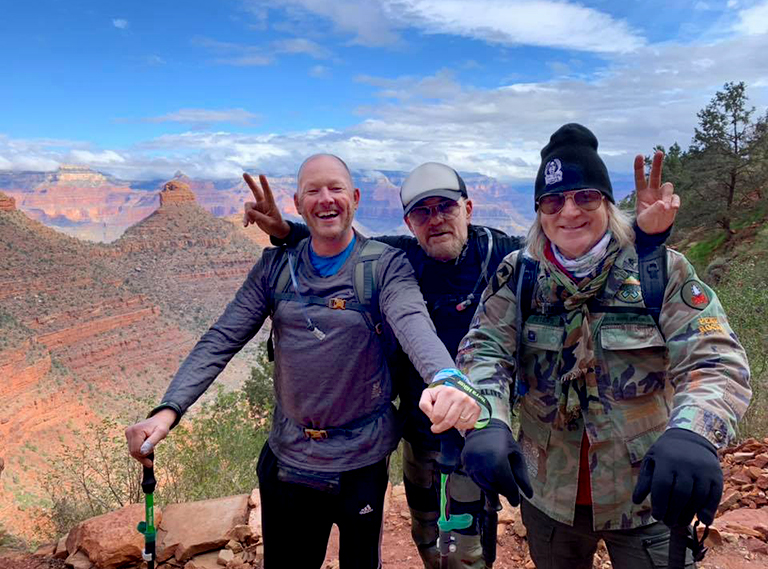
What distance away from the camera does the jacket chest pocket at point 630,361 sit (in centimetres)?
192

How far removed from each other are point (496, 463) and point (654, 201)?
3.79 feet

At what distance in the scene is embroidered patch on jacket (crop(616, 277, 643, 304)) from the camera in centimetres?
193

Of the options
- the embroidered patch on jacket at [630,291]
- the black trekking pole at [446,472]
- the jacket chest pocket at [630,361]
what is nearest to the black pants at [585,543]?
the black trekking pole at [446,472]

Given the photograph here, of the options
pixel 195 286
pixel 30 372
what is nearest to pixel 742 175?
pixel 30 372

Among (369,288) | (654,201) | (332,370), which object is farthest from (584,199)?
(332,370)

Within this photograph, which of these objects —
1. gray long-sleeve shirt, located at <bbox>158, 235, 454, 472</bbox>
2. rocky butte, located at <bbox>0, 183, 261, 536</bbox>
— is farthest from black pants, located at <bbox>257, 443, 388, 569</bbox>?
rocky butte, located at <bbox>0, 183, 261, 536</bbox>

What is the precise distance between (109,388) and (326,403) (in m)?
61.3

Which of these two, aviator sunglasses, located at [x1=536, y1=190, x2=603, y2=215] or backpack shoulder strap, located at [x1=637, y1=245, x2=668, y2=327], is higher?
aviator sunglasses, located at [x1=536, y1=190, x2=603, y2=215]

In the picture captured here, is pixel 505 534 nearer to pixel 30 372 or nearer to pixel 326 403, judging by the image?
pixel 326 403

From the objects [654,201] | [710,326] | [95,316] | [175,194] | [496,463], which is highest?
[175,194]

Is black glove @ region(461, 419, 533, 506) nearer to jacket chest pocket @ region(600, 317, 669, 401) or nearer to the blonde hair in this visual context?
jacket chest pocket @ region(600, 317, 669, 401)

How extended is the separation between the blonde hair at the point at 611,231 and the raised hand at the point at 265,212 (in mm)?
1252

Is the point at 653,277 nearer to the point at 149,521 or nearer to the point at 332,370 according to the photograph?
the point at 332,370

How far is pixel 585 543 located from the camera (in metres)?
2.17
